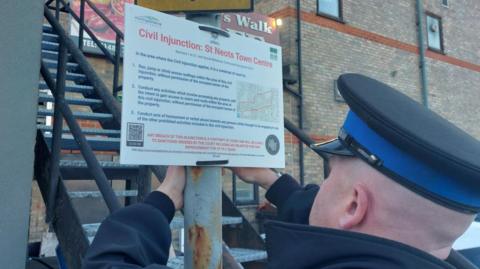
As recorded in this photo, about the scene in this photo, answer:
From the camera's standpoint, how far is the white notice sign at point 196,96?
1375mm

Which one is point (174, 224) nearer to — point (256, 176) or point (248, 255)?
point (248, 255)

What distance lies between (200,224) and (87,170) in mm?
1965

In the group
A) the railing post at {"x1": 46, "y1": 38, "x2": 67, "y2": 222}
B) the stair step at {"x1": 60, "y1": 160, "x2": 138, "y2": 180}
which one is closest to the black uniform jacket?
the railing post at {"x1": 46, "y1": 38, "x2": 67, "y2": 222}

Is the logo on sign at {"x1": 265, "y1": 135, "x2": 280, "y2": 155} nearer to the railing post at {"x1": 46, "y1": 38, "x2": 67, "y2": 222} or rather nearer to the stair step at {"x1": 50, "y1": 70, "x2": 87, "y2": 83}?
the railing post at {"x1": 46, "y1": 38, "x2": 67, "y2": 222}

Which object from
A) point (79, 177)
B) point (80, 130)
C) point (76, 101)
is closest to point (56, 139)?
point (80, 130)

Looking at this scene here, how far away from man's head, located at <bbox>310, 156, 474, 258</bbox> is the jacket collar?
0.06m

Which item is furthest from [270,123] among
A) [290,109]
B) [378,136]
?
[290,109]

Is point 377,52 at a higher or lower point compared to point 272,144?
higher

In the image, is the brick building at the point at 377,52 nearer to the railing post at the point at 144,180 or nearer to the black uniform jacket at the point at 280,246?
the railing post at the point at 144,180

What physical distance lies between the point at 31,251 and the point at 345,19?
7.76m

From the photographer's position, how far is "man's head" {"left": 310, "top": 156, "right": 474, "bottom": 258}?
3.03 feet

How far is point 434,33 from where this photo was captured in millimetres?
11461

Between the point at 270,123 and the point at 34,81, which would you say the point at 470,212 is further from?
the point at 34,81

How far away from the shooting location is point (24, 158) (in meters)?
2.28
